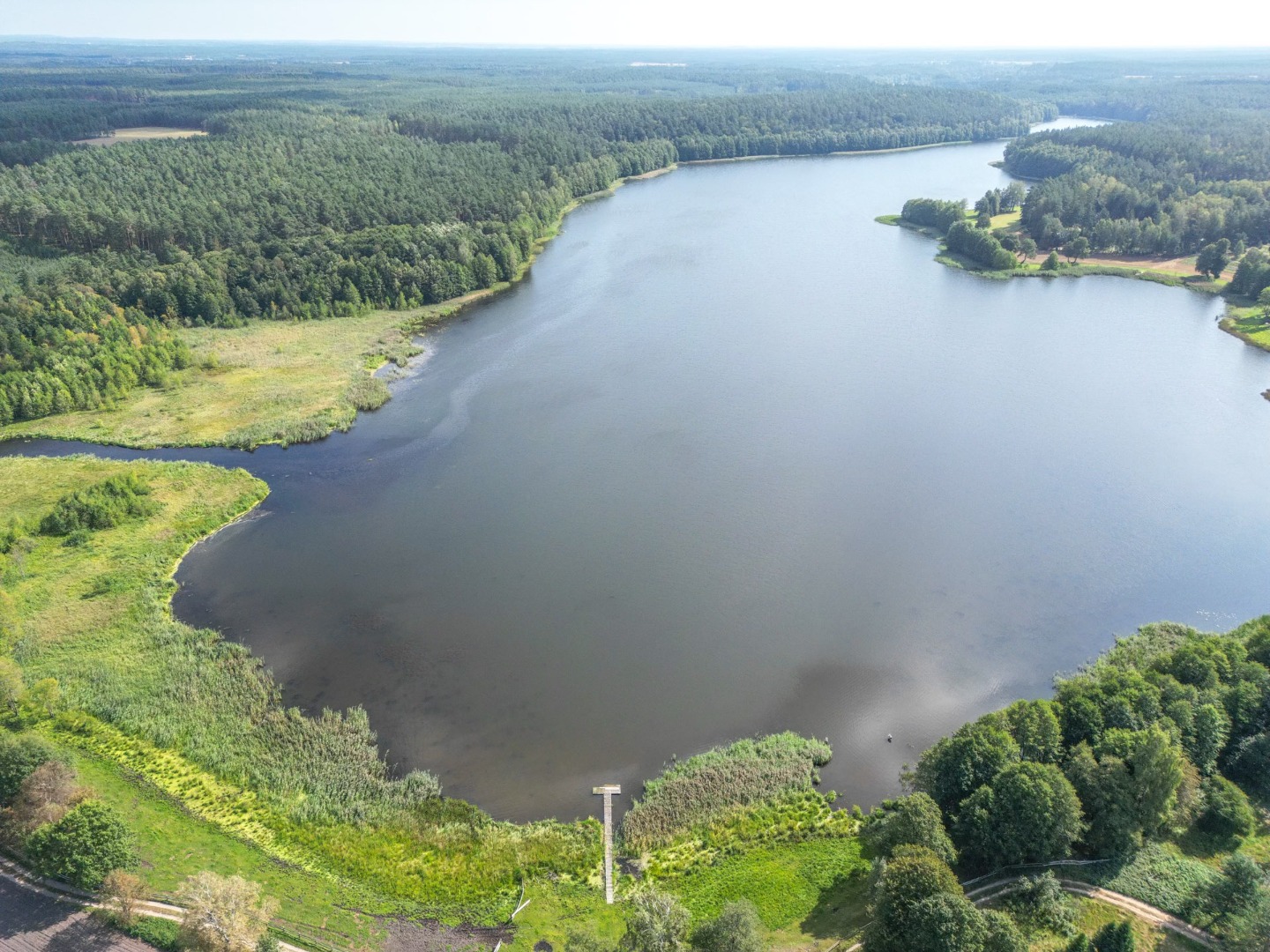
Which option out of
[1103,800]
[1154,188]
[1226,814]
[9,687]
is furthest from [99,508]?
[1154,188]

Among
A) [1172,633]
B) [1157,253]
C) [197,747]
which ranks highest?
[1157,253]

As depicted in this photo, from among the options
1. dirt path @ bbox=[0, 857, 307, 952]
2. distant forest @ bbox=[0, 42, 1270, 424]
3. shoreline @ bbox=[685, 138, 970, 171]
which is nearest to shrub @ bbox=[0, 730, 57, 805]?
dirt path @ bbox=[0, 857, 307, 952]

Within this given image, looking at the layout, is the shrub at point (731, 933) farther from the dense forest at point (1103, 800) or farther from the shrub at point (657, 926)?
the dense forest at point (1103, 800)

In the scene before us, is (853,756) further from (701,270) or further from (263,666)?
(701,270)

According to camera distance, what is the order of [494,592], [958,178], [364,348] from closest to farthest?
[494,592], [364,348], [958,178]

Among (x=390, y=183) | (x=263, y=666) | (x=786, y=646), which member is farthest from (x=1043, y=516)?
(x=390, y=183)

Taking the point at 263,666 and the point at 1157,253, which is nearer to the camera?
the point at 263,666

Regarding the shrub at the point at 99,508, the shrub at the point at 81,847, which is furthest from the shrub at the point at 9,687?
the shrub at the point at 99,508
